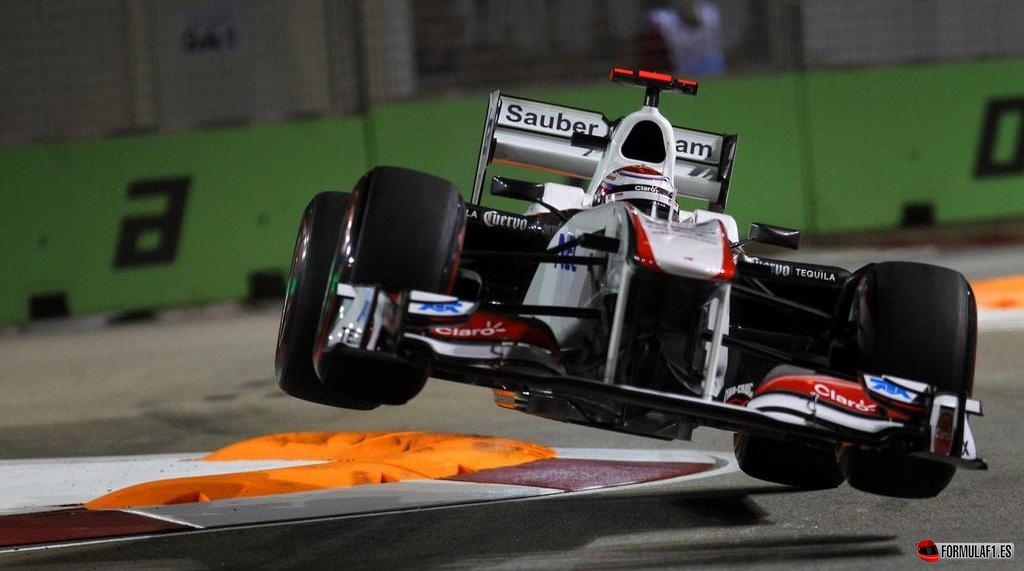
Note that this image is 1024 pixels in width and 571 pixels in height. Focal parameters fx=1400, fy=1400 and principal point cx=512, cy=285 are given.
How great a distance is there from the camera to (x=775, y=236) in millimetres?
5328

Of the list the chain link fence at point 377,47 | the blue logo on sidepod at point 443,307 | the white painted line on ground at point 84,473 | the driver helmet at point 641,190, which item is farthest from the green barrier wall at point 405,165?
the blue logo on sidepod at point 443,307

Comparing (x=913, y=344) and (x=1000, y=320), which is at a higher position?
(x=913, y=344)

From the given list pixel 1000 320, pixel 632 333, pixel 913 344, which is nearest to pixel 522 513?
pixel 632 333

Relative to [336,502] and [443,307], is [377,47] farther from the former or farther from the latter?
[443,307]

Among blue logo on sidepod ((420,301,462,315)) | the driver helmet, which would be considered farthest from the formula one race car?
the driver helmet

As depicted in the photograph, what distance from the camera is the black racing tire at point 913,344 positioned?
4.68 meters

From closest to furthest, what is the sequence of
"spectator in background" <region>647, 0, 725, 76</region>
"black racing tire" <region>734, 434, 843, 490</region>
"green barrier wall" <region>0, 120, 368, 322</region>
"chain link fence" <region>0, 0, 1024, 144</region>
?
1. "black racing tire" <region>734, 434, 843, 490</region>
2. "green barrier wall" <region>0, 120, 368, 322</region>
3. "chain link fence" <region>0, 0, 1024, 144</region>
4. "spectator in background" <region>647, 0, 725, 76</region>

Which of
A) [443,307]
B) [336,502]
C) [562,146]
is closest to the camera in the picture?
[443,307]

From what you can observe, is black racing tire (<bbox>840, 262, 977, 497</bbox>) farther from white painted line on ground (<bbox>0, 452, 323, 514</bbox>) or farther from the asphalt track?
white painted line on ground (<bbox>0, 452, 323, 514</bbox>)

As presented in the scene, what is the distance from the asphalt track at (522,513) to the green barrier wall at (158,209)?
140 inches

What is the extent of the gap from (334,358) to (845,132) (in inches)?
390

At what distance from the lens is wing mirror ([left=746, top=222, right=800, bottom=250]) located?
17.5ft

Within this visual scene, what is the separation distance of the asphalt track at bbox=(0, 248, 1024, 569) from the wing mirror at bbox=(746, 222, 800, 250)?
999mm

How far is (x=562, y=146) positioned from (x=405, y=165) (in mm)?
6090
